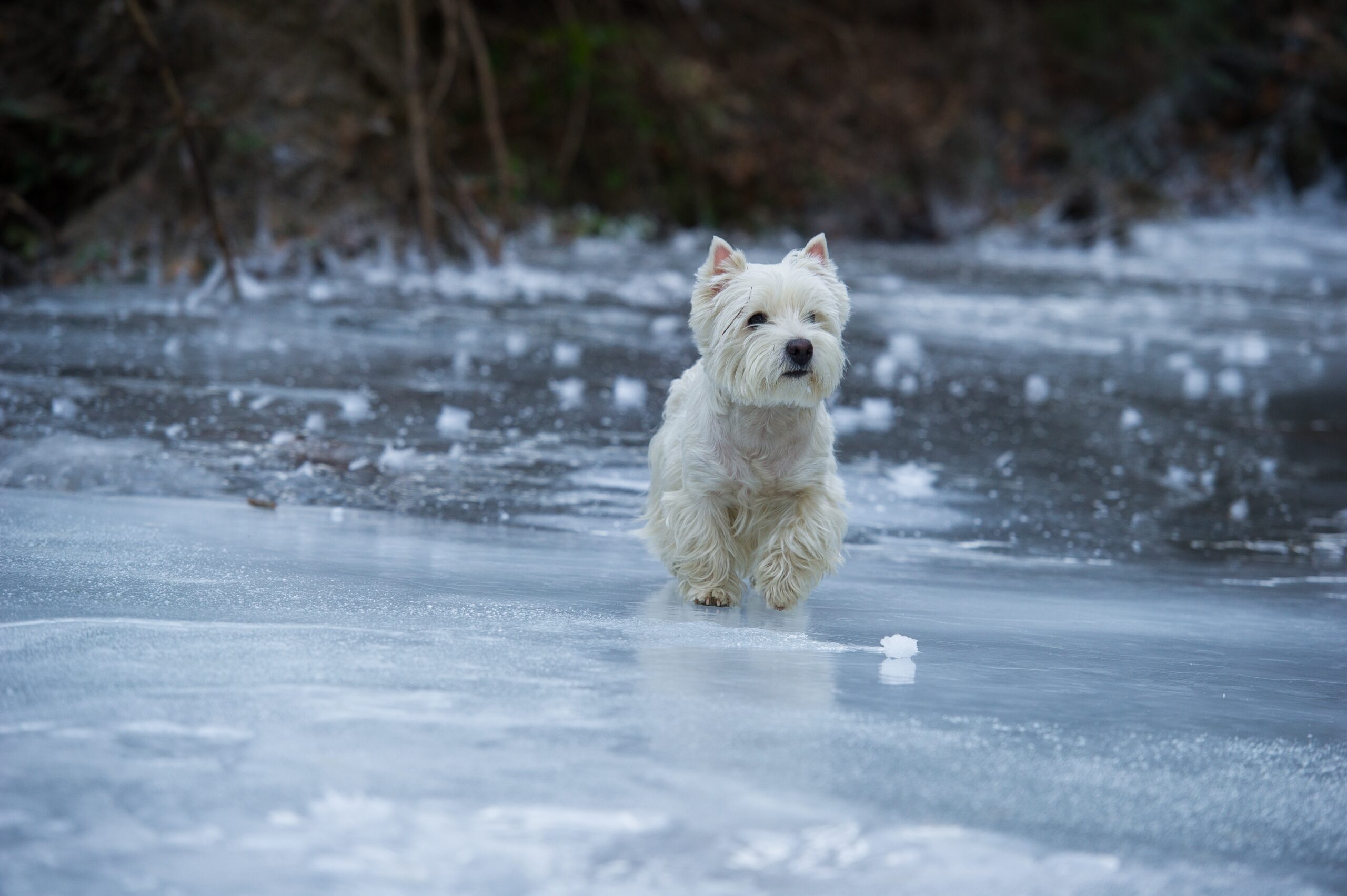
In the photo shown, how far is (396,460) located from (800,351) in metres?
2.45

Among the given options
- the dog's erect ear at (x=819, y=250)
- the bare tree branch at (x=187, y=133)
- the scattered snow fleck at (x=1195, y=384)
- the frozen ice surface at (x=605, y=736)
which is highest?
the bare tree branch at (x=187, y=133)

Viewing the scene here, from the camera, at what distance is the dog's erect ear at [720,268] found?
14.9ft

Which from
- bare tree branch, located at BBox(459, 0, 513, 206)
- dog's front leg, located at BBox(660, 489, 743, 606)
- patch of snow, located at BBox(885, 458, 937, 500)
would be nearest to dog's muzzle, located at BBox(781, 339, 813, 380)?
dog's front leg, located at BBox(660, 489, 743, 606)

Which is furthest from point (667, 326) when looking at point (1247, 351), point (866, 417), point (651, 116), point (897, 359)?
point (651, 116)

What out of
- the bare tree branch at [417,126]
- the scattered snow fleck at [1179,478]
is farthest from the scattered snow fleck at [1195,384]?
the bare tree branch at [417,126]

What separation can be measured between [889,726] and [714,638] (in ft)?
2.92

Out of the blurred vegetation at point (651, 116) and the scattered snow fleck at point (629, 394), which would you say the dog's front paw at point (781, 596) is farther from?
the blurred vegetation at point (651, 116)

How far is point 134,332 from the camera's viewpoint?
28.3 ft

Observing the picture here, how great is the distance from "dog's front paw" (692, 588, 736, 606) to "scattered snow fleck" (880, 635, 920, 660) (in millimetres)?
830

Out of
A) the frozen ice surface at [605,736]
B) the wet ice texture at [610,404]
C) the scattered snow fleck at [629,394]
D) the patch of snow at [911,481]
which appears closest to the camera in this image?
the frozen ice surface at [605,736]

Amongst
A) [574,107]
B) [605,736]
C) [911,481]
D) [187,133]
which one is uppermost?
[574,107]

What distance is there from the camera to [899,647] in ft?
12.3

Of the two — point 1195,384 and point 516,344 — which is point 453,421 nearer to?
point 516,344

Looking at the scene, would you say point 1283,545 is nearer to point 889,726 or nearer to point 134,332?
point 889,726
